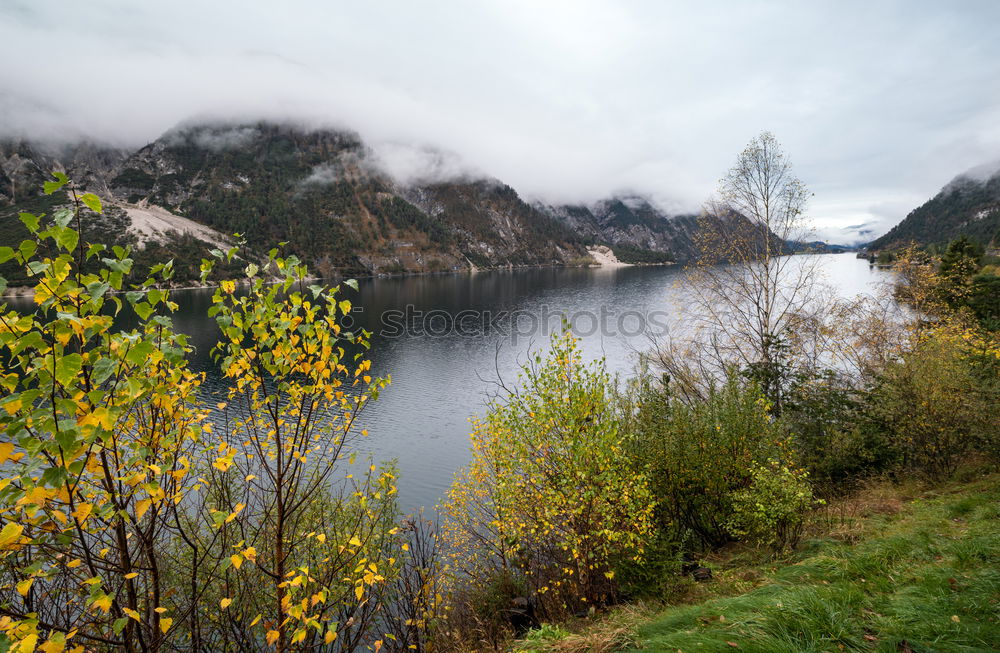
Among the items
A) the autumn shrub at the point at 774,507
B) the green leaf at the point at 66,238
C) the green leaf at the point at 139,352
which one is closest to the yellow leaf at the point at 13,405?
the green leaf at the point at 139,352

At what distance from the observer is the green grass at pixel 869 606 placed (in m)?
5.70

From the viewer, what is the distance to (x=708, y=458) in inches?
555

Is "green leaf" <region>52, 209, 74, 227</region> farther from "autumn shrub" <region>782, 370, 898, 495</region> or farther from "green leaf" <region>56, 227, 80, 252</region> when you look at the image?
"autumn shrub" <region>782, 370, 898, 495</region>

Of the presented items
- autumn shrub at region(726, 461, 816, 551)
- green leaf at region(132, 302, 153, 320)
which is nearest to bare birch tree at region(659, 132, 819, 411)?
autumn shrub at region(726, 461, 816, 551)

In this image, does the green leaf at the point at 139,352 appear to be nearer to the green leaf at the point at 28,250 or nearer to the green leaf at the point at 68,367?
the green leaf at the point at 68,367

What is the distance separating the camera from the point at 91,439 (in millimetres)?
3428

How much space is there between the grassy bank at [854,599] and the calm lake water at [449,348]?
6.08m

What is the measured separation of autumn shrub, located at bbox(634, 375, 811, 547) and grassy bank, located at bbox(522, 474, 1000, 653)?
231 cm

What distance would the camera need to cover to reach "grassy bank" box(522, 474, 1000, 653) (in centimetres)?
578

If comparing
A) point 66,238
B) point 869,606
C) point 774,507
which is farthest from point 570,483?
point 66,238

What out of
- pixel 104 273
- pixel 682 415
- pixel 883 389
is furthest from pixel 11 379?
pixel 883 389

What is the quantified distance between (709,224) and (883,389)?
9.75m

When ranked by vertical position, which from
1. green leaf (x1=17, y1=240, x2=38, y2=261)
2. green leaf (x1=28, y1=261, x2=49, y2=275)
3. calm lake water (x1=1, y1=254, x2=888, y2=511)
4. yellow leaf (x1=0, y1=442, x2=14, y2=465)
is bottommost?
calm lake water (x1=1, y1=254, x2=888, y2=511)

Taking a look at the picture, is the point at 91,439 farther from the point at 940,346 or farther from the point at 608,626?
the point at 940,346
